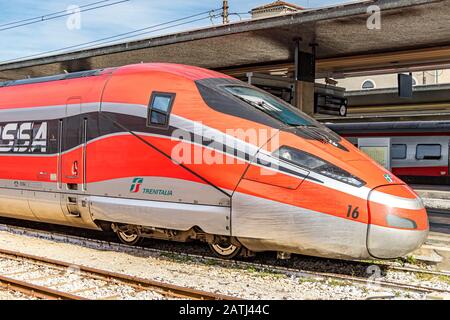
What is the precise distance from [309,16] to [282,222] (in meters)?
6.86

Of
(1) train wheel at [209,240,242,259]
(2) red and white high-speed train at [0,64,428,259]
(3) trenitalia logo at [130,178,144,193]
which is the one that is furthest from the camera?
(3) trenitalia logo at [130,178,144,193]

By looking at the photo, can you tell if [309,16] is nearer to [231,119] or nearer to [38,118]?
[231,119]

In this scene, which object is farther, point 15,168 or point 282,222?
point 15,168

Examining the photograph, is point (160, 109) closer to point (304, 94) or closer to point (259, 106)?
point (259, 106)

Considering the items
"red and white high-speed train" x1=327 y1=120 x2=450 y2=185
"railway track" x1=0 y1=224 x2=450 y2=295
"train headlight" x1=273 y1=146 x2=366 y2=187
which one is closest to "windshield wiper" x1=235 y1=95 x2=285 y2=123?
"train headlight" x1=273 y1=146 x2=366 y2=187

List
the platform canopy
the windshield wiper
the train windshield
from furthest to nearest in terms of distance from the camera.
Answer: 1. the platform canopy
2. the train windshield
3. the windshield wiper

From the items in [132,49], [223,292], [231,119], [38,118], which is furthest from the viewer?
[132,49]

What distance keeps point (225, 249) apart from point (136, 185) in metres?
1.80

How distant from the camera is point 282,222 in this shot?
7160mm

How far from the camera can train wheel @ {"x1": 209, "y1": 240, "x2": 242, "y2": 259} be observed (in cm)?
805

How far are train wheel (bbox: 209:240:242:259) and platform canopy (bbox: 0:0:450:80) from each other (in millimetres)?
6380

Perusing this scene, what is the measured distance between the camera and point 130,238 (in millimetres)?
9352

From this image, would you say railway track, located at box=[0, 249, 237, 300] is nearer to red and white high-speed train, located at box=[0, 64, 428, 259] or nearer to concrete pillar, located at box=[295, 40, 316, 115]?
red and white high-speed train, located at box=[0, 64, 428, 259]
